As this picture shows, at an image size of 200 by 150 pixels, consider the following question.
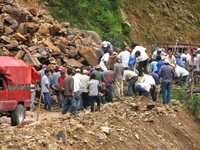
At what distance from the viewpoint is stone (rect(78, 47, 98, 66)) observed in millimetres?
30719

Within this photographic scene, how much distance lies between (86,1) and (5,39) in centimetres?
1016

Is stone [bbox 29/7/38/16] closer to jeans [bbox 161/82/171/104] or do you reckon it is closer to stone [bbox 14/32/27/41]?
stone [bbox 14/32/27/41]

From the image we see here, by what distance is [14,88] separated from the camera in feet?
73.9

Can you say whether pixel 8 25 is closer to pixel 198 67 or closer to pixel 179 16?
pixel 198 67

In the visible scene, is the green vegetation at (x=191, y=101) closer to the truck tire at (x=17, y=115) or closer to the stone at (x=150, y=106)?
the stone at (x=150, y=106)

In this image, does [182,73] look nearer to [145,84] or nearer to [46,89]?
[145,84]

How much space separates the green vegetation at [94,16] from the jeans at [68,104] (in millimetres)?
12893

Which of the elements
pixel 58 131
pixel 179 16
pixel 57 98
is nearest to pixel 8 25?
pixel 57 98

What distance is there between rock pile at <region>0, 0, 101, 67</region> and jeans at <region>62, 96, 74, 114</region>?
468 centimetres

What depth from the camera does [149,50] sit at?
1764 inches

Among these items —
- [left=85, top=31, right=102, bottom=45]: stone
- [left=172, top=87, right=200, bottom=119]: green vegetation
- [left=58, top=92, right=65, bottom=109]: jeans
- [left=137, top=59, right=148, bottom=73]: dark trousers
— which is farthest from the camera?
[left=85, top=31, right=102, bottom=45]: stone

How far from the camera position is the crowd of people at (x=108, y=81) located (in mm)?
23938

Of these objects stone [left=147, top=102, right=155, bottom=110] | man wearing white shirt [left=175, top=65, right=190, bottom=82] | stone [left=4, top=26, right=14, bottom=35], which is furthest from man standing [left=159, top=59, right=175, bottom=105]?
stone [left=4, top=26, right=14, bottom=35]

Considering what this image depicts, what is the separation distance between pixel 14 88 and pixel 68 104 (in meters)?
2.27
